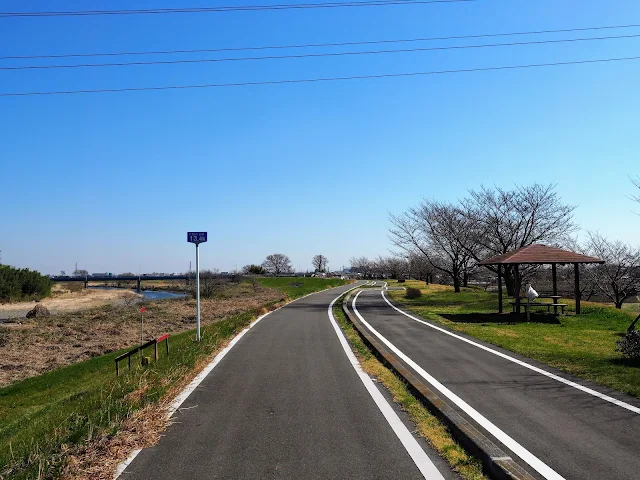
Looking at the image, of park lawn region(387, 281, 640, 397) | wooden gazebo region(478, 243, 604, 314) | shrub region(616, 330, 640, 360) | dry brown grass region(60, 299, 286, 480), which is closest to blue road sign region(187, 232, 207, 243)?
dry brown grass region(60, 299, 286, 480)

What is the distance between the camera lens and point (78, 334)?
78.0ft

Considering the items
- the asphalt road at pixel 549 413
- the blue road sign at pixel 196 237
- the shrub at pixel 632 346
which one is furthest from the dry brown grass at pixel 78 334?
the shrub at pixel 632 346

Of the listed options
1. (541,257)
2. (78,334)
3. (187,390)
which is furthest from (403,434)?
(78,334)

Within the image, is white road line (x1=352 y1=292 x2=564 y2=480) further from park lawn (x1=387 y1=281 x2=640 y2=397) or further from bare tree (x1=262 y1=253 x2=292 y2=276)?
bare tree (x1=262 y1=253 x2=292 y2=276)

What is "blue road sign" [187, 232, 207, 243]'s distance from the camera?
13.8 meters

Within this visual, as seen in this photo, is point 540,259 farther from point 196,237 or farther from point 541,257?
point 196,237

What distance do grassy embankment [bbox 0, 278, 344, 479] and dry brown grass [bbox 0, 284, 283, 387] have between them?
1716mm

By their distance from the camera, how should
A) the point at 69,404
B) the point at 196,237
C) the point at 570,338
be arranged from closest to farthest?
the point at 69,404 < the point at 196,237 < the point at 570,338

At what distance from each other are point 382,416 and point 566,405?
2.48 metres

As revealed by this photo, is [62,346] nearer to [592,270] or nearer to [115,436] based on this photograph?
[115,436]

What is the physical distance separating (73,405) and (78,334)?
16.5 metres

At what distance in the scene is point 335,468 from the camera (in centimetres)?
459

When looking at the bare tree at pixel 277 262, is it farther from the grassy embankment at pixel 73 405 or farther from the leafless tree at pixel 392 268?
the grassy embankment at pixel 73 405

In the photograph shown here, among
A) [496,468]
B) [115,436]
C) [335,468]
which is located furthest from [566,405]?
[115,436]
